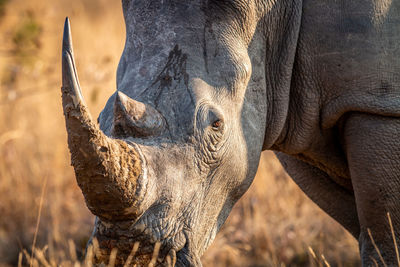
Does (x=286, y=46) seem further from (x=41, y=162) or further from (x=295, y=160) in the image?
(x=41, y=162)

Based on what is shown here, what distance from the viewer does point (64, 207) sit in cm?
509

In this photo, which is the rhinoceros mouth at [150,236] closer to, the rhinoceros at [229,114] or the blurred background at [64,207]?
the rhinoceros at [229,114]

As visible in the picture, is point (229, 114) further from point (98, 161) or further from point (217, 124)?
point (98, 161)

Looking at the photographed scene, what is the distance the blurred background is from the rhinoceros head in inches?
53.1

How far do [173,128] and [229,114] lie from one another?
274 mm

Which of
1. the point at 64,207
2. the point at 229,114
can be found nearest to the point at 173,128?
the point at 229,114

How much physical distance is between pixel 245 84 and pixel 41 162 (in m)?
3.58

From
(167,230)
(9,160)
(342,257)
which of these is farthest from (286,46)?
(9,160)

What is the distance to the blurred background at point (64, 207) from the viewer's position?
14.3 ft

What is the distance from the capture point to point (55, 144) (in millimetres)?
5902

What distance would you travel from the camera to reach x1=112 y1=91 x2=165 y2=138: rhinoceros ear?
6.94ft

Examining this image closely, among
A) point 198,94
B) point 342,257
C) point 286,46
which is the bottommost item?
point 342,257

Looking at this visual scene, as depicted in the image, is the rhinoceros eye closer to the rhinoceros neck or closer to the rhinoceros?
the rhinoceros

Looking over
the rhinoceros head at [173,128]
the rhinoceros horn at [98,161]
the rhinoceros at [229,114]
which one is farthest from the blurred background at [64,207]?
the rhinoceros horn at [98,161]
